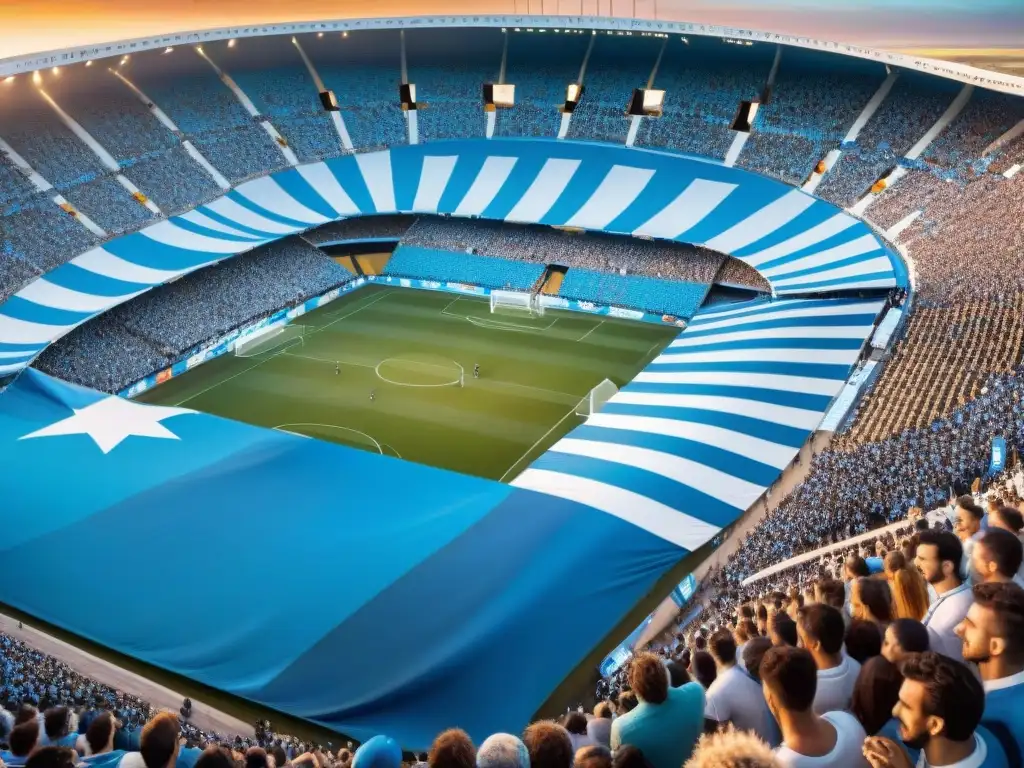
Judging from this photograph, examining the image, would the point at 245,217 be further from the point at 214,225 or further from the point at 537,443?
the point at 537,443

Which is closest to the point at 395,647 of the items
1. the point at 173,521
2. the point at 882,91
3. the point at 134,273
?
the point at 173,521

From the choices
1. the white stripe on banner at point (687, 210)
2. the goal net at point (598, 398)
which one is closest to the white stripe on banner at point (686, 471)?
the goal net at point (598, 398)

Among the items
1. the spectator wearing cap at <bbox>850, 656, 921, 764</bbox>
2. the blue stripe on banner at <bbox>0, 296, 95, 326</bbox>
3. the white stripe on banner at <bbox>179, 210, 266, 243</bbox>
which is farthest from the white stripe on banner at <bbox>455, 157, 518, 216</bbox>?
the spectator wearing cap at <bbox>850, 656, 921, 764</bbox>

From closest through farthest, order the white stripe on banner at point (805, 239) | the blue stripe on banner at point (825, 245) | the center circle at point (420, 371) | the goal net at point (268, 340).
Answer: the center circle at point (420, 371) < the goal net at point (268, 340) < the blue stripe on banner at point (825, 245) < the white stripe on banner at point (805, 239)

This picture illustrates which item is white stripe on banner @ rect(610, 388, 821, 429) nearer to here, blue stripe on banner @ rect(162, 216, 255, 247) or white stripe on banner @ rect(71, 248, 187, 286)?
white stripe on banner @ rect(71, 248, 187, 286)

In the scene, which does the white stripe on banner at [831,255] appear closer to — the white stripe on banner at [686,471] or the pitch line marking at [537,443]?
the pitch line marking at [537,443]
